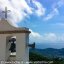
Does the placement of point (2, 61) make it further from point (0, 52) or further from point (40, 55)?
point (40, 55)

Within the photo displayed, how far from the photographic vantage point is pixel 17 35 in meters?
10.6

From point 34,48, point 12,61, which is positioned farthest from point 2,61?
point 34,48

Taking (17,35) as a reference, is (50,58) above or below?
below

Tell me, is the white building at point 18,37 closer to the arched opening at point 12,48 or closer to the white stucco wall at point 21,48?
the white stucco wall at point 21,48

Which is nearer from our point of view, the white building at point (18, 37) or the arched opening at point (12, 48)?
the white building at point (18, 37)

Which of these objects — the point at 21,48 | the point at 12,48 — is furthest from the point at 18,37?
the point at 12,48

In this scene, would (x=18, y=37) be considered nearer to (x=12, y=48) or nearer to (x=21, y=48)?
(x=21, y=48)

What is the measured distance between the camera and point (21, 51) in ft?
34.6

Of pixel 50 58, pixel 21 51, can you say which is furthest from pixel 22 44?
pixel 50 58

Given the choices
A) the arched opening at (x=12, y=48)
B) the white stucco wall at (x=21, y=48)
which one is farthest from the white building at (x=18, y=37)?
the arched opening at (x=12, y=48)

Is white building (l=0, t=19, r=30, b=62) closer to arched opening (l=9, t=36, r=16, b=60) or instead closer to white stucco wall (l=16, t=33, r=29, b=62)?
white stucco wall (l=16, t=33, r=29, b=62)

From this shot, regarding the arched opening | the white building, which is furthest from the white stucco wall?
the arched opening

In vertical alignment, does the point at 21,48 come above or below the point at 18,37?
below

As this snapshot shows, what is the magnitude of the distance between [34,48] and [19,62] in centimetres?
62
